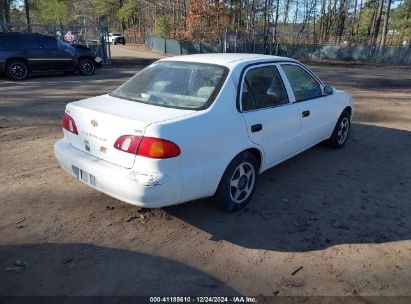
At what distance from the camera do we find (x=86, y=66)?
16.2 meters

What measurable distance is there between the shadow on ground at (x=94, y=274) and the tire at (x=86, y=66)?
1376cm

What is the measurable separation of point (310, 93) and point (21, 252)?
12.9 ft

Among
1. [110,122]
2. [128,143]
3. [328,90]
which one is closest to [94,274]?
[128,143]

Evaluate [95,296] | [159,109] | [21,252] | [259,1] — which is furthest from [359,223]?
[259,1]

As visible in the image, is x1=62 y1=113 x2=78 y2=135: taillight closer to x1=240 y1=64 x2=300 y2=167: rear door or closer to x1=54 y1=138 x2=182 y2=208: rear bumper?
x1=54 y1=138 x2=182 y2=208: rear bumper

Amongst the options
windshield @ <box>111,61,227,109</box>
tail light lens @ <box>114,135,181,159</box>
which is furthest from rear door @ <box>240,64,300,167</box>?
tail light lens @ <box>114,135,181,159</box>

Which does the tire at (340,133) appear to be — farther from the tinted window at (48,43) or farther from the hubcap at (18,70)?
the tinted window at (48,43)

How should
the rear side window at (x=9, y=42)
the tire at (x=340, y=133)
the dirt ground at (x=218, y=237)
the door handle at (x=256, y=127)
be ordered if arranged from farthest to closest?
the rear side window at (x=9, y=42), the tire at (x=340, y=133), the door handle at (x=256, y=127), the dirt ground at (x=218, y=237)

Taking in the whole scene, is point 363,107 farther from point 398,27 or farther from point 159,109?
point 398,27

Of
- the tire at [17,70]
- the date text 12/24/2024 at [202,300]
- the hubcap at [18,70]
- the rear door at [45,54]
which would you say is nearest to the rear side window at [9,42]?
the rear door at [45,54]

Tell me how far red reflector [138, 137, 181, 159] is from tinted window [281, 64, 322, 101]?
2214 millimetres

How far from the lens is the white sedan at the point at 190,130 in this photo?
327cm

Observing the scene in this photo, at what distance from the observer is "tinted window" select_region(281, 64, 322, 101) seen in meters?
4.80

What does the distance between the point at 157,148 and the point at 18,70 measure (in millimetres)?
12949
